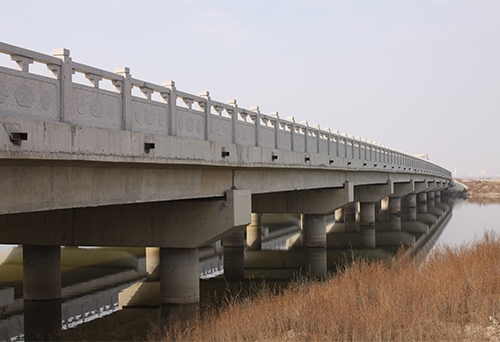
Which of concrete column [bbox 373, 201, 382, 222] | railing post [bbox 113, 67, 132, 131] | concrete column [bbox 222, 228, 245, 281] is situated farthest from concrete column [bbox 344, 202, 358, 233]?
railing post [bbox 113, 67, 132, 131]

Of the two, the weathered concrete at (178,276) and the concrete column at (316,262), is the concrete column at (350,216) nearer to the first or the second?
→ the concrete column at (316,262)

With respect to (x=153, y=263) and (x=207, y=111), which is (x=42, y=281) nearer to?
(x=153, y=263)

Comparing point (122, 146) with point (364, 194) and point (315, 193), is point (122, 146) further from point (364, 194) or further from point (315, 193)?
point (364, 194)

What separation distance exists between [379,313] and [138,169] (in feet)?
17.9

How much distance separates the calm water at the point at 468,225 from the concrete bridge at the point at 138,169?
13808mm

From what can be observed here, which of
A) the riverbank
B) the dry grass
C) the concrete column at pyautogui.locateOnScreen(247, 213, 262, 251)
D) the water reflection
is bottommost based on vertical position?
the water reflection

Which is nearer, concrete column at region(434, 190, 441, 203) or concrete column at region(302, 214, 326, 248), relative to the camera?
concrete column at region(302, 214, 326, 248)

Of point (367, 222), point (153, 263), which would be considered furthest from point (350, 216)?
point (153, 263)

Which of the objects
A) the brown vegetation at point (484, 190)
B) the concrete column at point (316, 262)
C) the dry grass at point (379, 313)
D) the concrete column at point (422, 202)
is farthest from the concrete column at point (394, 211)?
the brown vegetation at point (484, 190)

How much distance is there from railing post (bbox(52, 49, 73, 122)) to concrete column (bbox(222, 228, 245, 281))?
50.2 ft

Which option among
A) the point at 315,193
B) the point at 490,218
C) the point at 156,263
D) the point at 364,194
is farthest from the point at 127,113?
the point at 490,218

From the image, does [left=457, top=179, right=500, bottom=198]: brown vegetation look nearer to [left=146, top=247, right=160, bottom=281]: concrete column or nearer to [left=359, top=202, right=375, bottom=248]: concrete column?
[left=359, top=202, right=375, bottom=248]: concrete column

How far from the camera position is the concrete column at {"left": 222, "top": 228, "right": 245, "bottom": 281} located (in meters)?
24.4

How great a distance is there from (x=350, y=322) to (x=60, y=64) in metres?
6.53
